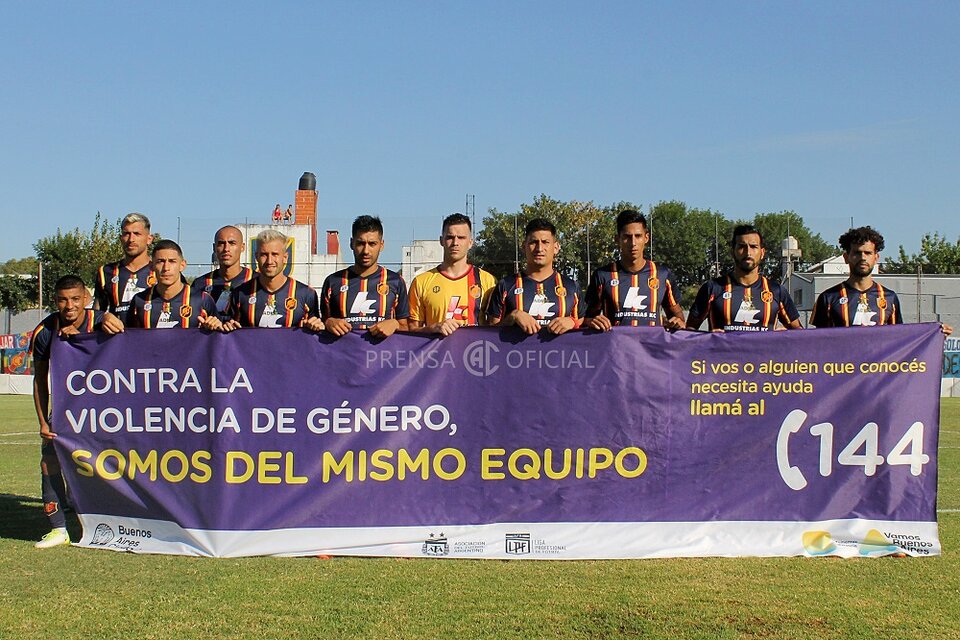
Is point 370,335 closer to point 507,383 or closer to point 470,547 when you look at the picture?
point 507,383

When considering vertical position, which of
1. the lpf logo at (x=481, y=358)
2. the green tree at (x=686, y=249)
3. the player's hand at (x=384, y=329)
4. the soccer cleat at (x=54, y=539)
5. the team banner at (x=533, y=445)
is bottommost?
the soccer cleat at (x=54, y=539)

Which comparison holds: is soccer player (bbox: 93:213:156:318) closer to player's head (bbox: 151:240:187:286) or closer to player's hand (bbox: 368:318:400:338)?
player's head (bbox: 151:240:187:286)

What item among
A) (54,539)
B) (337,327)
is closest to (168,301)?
(337,327)

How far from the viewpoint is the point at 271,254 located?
6.68 meters

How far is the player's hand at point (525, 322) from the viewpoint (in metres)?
6.19

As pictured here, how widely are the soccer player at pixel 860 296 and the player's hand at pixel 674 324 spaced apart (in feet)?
3.62

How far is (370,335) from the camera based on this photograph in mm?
6352

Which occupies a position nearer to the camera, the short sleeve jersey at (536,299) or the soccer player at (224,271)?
the short sleeve jersey at (536,299)

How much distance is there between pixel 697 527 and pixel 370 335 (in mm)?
2454

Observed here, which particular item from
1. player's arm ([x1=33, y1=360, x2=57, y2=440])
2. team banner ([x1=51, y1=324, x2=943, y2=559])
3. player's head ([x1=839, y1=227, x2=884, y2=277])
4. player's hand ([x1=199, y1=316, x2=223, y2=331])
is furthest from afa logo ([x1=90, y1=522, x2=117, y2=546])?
player's head ([x1=839, y1=227, x2=884, y2=277])

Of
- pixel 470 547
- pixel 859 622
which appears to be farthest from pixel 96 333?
pixel 859 622

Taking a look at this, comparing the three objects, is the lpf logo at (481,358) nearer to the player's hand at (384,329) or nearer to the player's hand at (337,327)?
the player's hand at (384,329)

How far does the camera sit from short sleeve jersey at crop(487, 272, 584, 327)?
Result: 6449 millimetres

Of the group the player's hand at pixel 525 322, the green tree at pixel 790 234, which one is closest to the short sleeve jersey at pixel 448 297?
the player's hand at pixel 525 322
